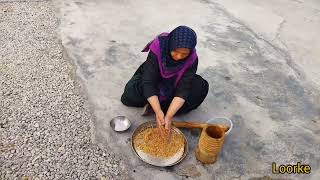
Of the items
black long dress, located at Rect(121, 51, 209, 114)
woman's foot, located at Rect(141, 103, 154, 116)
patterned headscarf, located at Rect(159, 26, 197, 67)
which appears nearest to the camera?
patterned headscarf, located at Rect(159, 26, 197, 67)

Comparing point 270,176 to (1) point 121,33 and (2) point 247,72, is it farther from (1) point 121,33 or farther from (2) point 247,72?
(1) point 121,33

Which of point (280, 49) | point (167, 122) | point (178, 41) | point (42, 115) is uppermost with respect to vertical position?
point (178, 41)

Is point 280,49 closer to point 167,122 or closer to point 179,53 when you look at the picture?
point 179,53

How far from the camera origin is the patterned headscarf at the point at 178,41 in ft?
9.45

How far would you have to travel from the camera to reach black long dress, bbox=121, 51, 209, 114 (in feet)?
10.4

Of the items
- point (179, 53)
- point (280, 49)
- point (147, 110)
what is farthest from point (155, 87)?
point (280, 49)

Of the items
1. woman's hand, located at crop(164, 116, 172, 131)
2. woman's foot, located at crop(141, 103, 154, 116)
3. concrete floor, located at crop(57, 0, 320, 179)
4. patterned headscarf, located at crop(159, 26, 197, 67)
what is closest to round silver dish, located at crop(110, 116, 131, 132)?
concrete floor, located at crop(57, 0, 320, 179)

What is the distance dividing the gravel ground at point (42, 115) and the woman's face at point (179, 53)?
39.3 inches

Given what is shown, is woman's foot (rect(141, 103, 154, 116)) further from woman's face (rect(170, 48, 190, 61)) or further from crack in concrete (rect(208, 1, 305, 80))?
crack in concrete (rect(208, 1, 305, 80))

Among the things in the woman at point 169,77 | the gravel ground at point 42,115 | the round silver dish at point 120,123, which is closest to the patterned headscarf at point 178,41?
the woman at point 169,77

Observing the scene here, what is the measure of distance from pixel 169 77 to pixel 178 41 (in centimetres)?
47

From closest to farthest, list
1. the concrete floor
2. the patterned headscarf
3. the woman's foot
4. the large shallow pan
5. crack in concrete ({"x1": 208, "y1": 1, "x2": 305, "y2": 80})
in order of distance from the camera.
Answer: the patterned headscarf < the large shallow pan < the concrete floor < the woman's foot < crack in concrete ({"x1": 208, "y1": 1, "x2": 305, "y2": 80})

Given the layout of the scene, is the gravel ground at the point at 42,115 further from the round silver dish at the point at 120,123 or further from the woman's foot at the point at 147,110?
the woman's foot at the point at 147,110

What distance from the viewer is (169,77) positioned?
3262 mm
